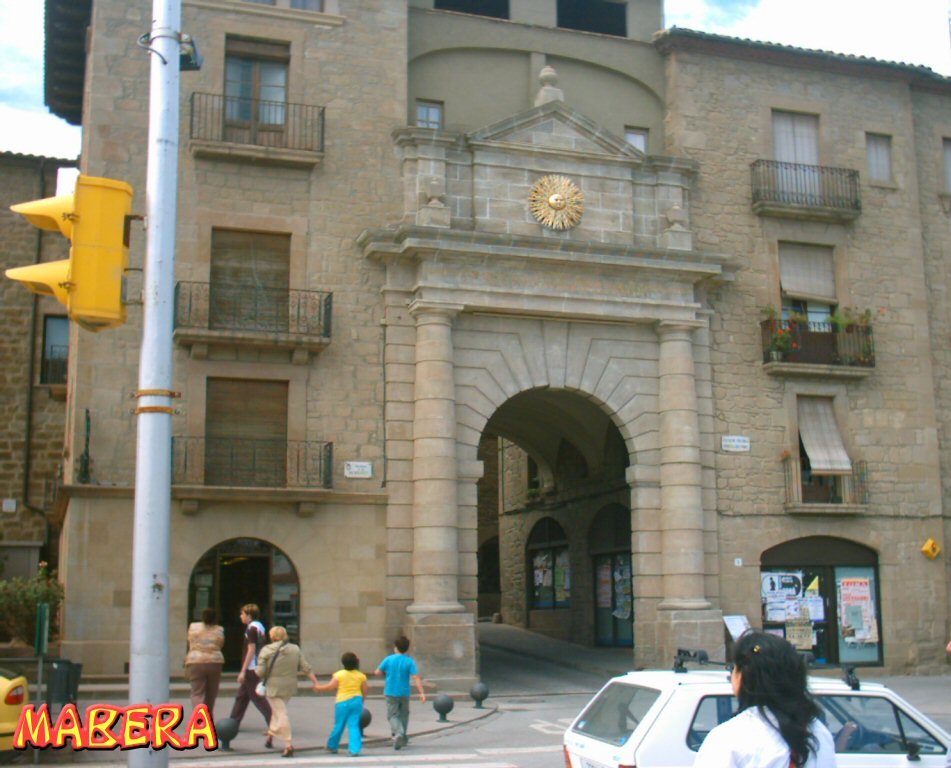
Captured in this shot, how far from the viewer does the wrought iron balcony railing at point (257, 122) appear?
2289cm

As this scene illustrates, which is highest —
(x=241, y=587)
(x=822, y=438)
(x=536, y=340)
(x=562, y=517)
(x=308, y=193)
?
(x=308, y=193)

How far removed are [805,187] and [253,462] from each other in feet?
A: 45.2

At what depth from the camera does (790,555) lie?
2519 centimetres

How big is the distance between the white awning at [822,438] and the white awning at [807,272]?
2.43m

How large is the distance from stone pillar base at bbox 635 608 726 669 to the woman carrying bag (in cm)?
1042

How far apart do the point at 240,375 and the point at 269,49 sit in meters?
6.73

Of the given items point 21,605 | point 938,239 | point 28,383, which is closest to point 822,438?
point 938,239

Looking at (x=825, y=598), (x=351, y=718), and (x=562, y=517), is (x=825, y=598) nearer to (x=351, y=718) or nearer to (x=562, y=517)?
(x=562, y=517)

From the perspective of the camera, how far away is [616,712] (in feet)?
29.6

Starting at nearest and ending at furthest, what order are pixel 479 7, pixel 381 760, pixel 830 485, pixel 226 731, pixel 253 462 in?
1. pixel 381 760
2. pixel 226 731
3. pixel 253 462
4. pixel 830 485
5. pixel 479 7

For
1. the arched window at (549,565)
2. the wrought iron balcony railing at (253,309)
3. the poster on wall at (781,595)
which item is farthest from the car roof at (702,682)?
the arched window at (549,565)

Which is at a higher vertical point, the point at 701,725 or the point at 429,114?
the point at 429,114

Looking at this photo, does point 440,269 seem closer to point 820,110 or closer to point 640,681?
point 820,110

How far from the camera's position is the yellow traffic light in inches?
272
